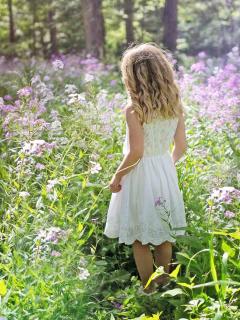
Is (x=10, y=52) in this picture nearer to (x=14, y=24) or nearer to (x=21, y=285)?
(x=14, y=24)

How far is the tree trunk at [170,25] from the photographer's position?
47.8 ft

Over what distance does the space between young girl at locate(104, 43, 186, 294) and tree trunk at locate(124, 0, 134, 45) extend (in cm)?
1438

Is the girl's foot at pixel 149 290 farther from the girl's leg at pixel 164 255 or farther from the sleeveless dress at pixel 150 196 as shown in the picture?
the sleeveless dress at pixel 150 196

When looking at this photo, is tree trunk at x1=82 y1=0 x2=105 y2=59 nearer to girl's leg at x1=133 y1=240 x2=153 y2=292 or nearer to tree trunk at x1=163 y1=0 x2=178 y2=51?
tree trunk at x1=163 y1=0 x2=178 y2=51

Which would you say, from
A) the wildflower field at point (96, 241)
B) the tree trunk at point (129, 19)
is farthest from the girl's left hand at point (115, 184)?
the tree trunk at point (129, 19)

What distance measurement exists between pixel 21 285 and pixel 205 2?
17.8 m

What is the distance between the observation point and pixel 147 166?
3506 mm

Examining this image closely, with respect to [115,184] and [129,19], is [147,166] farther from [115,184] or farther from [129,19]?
[129,19]

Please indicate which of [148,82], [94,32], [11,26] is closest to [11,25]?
[11,26]

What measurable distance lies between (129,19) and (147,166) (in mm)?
15073

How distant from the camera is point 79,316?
3027 mm

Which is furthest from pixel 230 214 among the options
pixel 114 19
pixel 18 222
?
pixel 114 19

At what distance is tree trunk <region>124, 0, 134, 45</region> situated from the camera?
1794cm

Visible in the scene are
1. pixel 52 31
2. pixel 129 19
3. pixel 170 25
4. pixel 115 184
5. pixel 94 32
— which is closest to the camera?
pixel 115 184
